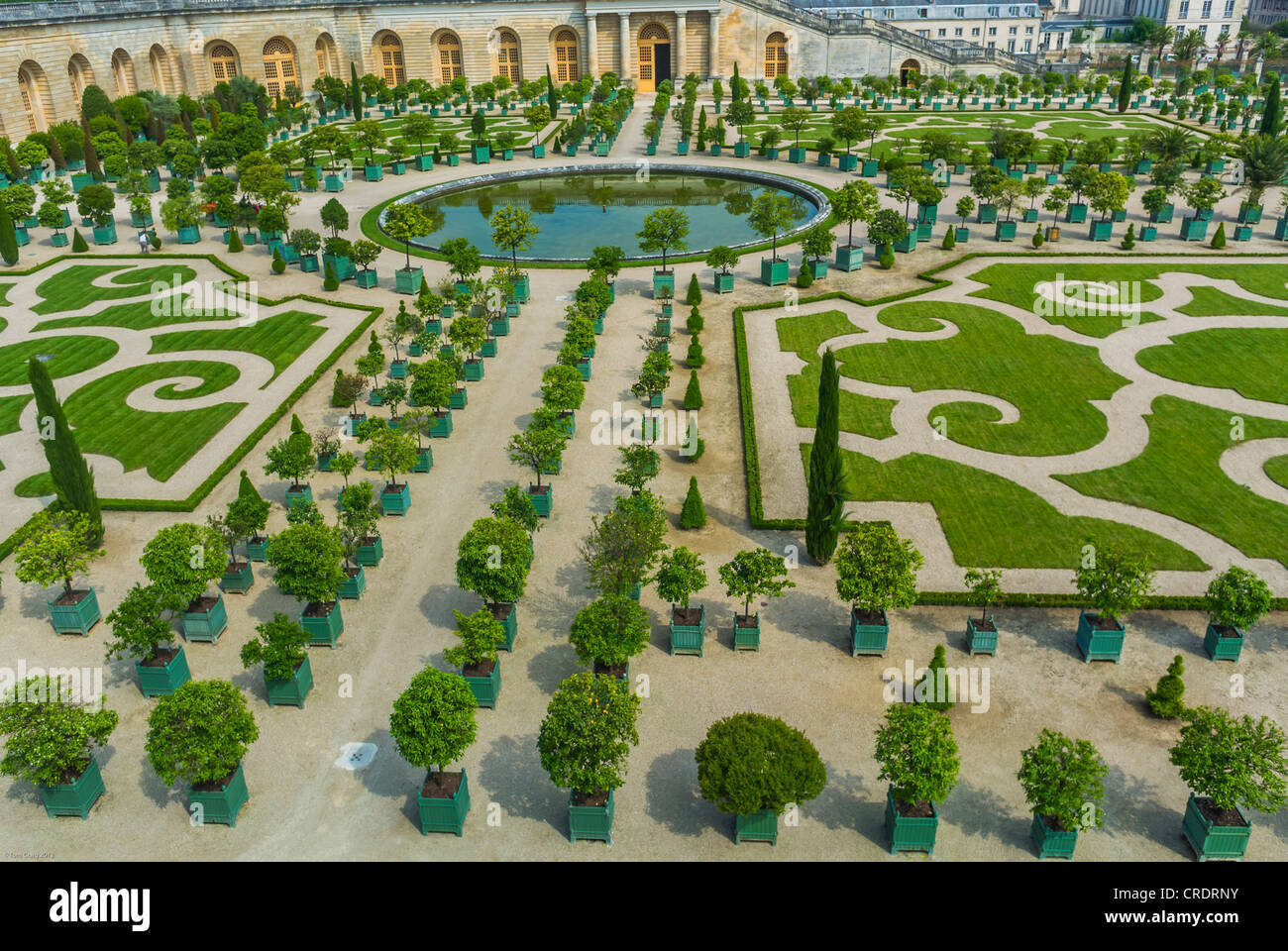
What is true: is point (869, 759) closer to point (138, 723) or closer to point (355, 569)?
point (355, 569)

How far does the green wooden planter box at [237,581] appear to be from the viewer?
3225 cm

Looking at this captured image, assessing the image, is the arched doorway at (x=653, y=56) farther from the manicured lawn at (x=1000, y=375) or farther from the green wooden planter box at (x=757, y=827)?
the green wooden planter box at (x=757, y=827)

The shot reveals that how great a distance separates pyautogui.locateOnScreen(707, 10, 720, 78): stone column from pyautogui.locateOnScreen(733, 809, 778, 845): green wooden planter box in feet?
392

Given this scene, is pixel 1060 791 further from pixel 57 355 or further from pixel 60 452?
pixel 57 355

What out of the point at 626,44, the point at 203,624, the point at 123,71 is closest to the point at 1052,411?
the point at 203,624

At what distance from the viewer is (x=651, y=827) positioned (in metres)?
23.3

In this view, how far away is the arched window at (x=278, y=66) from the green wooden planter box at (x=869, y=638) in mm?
120250

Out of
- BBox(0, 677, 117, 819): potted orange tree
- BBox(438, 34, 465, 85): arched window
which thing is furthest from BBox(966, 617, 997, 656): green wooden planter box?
BBox(438, 34, 465, 85): arched window

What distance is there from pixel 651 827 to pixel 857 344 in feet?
105

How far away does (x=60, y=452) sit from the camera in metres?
32.3

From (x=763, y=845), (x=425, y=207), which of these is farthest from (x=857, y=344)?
(x=425, y=207)

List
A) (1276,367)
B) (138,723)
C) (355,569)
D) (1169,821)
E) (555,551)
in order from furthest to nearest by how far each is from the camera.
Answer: (1276,367) < (555,551) < (355,569) < (138,723) < (1169,821)

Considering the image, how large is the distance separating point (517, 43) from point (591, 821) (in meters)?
126

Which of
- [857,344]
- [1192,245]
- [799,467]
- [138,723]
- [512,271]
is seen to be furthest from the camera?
Answer: [1192,245]
